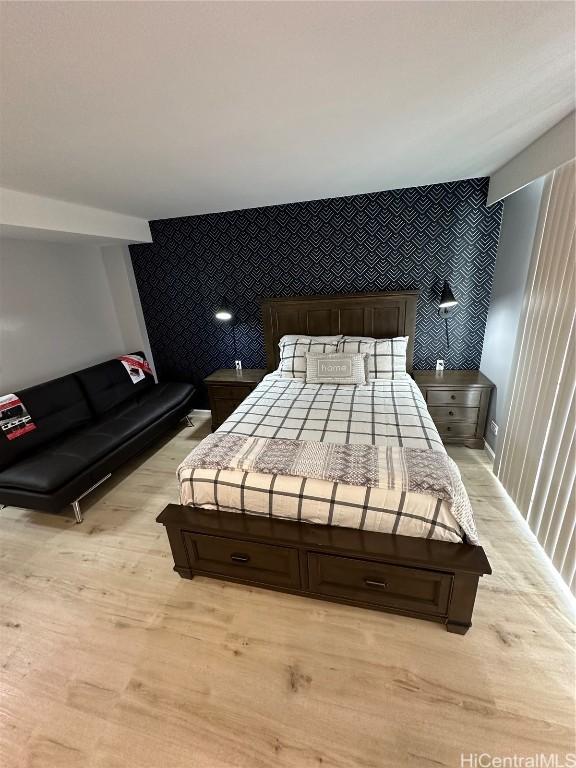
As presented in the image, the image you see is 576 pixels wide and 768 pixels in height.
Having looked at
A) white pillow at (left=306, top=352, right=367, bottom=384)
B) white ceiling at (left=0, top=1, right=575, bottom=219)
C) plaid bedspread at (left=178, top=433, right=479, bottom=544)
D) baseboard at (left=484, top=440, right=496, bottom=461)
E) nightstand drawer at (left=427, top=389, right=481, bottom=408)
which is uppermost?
white ceiling at (left=0, top=1, right=575, bottom=219)

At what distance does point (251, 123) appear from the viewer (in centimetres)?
141

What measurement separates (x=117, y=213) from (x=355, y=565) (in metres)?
3.42

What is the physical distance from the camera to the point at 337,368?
283 centimetres

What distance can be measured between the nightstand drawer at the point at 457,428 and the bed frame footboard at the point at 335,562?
5.15 ft

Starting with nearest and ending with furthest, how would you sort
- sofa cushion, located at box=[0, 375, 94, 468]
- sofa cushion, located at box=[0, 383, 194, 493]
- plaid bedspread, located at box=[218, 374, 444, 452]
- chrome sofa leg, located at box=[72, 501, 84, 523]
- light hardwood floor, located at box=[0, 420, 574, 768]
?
light hardwood floor, located at box=[0, 420, 574, 768] < plaid bedspread, located at box=[218, 374, 444, 452] < sofa cushion, located at box=[0, 383, 194, 493] < chrome sofa leg, located at box=[72, 501, 84, 523] < sofa cushion, located at box=[0, 375, 94, 468]

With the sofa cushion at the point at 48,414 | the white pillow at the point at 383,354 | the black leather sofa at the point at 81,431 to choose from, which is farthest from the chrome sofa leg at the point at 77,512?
the white pillow at the point at 383,354

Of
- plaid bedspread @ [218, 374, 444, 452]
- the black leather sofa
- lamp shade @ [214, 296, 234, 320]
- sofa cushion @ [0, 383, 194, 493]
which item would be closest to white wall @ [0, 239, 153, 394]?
the black leather sofa

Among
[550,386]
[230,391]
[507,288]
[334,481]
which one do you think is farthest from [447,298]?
[230,391]

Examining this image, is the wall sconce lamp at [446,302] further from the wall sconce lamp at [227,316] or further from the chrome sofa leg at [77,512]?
the chrome sofa leg at [77,512]

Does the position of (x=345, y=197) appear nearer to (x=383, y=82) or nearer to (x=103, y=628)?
(x=383, y=82)

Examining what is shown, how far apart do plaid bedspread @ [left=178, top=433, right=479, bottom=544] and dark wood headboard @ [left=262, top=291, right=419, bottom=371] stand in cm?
163

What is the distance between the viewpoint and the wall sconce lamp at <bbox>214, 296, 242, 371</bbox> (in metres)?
3.28

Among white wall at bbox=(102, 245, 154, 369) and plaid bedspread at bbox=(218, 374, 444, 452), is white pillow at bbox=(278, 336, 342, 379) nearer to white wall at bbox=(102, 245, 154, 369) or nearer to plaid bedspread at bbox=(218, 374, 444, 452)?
plaid bedspread at bbox=(218, 374, 444, 452)

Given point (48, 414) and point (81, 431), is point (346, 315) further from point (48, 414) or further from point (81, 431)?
point (48, 414)
